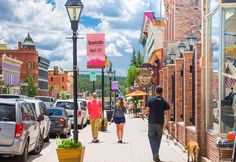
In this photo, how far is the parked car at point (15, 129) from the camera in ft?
41.1

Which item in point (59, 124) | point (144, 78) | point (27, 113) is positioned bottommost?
point (59, 124)

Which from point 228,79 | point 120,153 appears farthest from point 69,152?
point 120,153

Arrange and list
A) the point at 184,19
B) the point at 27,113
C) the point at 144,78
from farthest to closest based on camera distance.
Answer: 1. the point at 184,19
2. the point at 144,78
3. the point at 27,113

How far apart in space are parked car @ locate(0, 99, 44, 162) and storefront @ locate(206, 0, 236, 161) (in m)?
4.39

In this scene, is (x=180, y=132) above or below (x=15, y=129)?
below

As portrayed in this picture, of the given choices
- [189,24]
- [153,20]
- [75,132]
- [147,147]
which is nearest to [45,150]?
[147,147]

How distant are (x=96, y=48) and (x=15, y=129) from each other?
14.7 metres

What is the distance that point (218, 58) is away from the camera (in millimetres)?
11398

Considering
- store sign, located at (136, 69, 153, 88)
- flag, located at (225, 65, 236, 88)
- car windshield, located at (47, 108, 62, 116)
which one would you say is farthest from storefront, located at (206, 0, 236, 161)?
store sign, located at (136, 69, 153, 88)

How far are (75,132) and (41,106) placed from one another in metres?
8.10

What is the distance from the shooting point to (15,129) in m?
12.6

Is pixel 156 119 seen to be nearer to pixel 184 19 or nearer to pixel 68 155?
pixel 68 155

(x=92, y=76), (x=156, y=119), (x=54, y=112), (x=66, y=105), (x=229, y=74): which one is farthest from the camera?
(x=92, y=76)

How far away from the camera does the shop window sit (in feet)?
34.4
